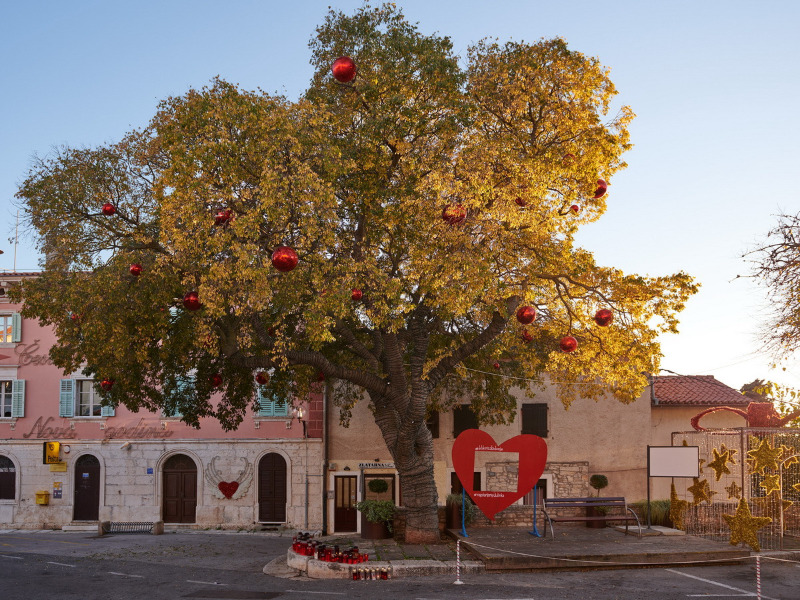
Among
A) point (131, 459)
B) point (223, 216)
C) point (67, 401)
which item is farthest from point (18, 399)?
point (223, 216)

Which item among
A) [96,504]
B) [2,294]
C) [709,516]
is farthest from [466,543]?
[2,294]

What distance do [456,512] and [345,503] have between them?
6198 millimetres

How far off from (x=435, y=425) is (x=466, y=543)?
8177 millimetres

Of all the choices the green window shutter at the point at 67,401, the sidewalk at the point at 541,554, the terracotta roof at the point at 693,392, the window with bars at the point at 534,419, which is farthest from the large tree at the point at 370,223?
the green window shutter at the point at 67,401

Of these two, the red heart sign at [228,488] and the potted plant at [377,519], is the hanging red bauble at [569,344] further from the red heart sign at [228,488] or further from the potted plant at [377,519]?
the red heart sign at [228,488]

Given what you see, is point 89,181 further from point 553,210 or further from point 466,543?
point 466,543

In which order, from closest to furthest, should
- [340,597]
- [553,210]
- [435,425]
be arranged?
[340,597], [553,210], [435,425]

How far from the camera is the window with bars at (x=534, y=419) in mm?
26562

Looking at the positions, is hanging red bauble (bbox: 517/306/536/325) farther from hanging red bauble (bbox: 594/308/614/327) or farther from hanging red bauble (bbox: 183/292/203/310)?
hanging red bauble (bbox: 183/292/203/310)

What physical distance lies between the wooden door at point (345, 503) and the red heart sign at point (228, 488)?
3.64 metres

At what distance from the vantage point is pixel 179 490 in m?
28.3

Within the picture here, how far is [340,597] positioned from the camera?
14.6 m

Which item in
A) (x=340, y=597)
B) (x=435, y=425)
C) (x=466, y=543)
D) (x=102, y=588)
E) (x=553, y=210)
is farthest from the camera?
(x=435, y=425)

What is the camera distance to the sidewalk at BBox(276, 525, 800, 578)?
16.7 metres
